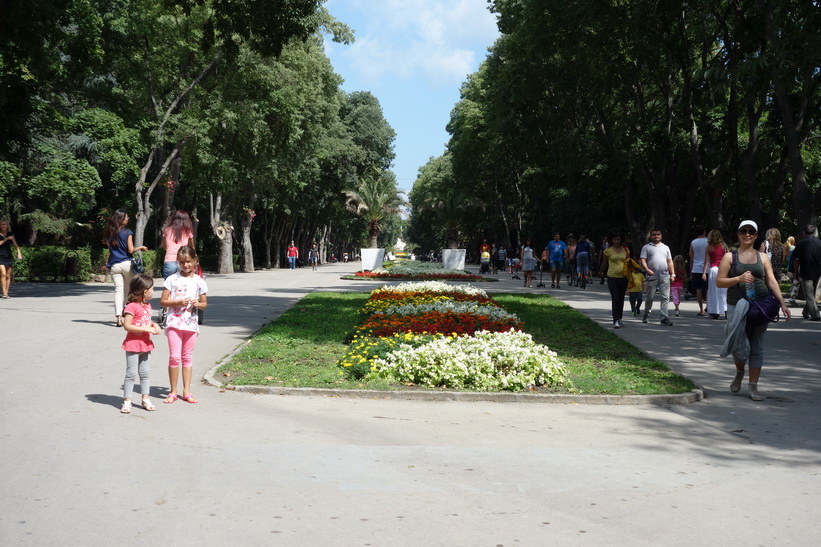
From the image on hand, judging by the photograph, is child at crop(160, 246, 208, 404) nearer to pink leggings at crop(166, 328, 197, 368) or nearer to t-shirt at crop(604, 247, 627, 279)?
pink leggings at crop(166, 328, 197, 368)

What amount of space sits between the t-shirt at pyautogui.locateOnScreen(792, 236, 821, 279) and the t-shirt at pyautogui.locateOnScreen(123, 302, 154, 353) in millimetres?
14244

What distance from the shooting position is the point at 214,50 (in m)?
31.7

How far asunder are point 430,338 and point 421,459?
431cm

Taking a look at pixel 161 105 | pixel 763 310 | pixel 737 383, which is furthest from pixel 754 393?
pixel 161 105

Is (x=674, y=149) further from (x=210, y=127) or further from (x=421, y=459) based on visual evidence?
(x=421, y=459)

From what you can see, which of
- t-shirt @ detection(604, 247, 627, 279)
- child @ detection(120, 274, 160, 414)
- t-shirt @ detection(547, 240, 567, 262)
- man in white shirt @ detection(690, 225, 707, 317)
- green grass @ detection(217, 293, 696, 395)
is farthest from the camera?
t-shirt @ detection(547, 240, 567, 262)

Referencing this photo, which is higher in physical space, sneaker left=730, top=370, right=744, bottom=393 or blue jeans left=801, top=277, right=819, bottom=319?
blue jeans left=801, top=277, right=819, bottom=319

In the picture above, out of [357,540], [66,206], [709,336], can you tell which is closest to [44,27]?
[709,336]

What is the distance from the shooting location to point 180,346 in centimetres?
779

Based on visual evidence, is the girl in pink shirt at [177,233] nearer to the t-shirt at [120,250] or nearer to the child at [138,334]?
the t-shirt at [120,250]

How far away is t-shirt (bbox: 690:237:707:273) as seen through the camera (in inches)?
712

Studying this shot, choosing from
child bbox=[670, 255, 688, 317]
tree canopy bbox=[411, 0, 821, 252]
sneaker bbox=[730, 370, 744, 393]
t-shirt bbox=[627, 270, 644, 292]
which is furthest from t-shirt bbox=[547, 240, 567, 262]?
sneaker bbox=[730, 370, 744, 393]

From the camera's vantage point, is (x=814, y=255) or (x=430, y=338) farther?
(x=814, y=255)

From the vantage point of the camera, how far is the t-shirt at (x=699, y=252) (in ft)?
59.4
